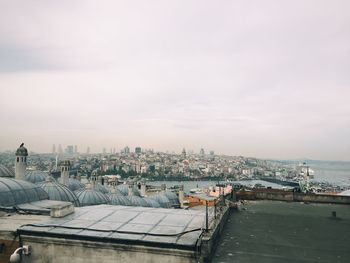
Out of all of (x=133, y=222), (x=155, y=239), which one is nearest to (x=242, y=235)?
(x=155, y=239)

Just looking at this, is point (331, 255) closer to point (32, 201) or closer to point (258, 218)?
point (258, 218)

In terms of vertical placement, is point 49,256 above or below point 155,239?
below

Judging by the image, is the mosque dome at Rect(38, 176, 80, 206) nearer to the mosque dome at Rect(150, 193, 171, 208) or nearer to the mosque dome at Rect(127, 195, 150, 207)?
the mosque dome at Rect(127, 195, 150, 207)

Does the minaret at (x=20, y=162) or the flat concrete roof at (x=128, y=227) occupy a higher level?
the minaret at (x=20, y=162)

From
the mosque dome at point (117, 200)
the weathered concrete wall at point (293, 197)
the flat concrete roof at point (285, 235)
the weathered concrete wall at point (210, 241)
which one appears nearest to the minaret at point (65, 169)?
the mosque dome at point (117, 200)

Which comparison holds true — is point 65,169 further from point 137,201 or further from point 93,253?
point 93,253

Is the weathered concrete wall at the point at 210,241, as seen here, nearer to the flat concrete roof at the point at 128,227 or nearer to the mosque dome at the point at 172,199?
the flat concrete roof at the point at 128,227

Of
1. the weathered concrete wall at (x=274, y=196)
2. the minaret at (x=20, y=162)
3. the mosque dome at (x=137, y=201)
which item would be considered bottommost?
the mosque dome at (x=137, y=201)
